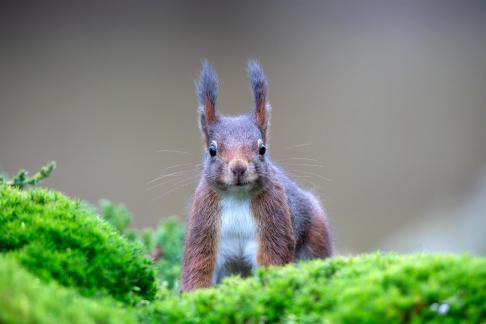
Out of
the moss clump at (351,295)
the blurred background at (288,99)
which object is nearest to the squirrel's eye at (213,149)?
the moss clump at (351,295)

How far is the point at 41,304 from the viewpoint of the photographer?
114 inches

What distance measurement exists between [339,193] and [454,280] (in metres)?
7.78

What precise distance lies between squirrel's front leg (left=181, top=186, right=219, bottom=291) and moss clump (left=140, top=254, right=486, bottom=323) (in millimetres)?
1455

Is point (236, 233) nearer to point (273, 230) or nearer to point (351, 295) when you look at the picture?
point (273, 230)

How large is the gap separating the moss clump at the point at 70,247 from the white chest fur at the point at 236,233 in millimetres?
1165

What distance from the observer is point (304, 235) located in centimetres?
578

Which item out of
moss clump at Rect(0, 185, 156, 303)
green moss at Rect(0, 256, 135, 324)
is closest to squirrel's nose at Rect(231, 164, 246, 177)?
moss clump at Rect(0, 185, 156, 303)

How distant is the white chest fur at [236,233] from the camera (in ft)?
17.2

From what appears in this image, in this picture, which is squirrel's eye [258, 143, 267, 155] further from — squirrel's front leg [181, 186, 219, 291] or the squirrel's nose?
squirrel's front leg [181, 186, 219, 291]

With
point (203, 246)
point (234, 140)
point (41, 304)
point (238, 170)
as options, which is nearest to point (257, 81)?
point (234, 140)

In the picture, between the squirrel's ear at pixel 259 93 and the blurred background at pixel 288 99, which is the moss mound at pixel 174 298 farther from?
the blurred background at pixel 288 99

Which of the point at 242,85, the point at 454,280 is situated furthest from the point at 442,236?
the point at 454,280

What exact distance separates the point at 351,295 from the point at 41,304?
1234 millimetres

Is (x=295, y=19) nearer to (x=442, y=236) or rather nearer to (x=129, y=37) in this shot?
(x=129, y=37)
